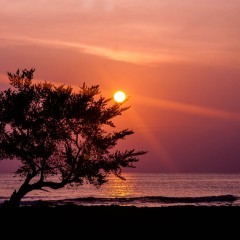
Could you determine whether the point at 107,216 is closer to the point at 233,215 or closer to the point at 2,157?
the point at 233,215

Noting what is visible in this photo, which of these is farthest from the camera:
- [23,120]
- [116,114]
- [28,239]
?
[116,114]

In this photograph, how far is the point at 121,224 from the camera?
96.9 ft

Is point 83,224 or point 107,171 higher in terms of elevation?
point 107,171

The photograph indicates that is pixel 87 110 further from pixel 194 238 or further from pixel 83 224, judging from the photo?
pixel 194 238

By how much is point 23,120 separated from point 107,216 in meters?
13.1

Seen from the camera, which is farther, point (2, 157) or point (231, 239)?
point (2, 157)

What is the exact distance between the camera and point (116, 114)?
1820 inches

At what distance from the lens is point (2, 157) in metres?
43.9

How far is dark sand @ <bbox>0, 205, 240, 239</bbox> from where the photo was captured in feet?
84.5

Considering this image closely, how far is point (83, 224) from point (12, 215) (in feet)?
18.4

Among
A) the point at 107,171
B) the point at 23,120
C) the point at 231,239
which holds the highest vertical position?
the point at 23,120

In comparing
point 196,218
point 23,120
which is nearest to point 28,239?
point 196,218

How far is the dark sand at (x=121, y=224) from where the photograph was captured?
2577 cm

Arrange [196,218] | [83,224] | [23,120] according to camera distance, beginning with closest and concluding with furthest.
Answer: [83,224] < [196,218] < [23,120]
